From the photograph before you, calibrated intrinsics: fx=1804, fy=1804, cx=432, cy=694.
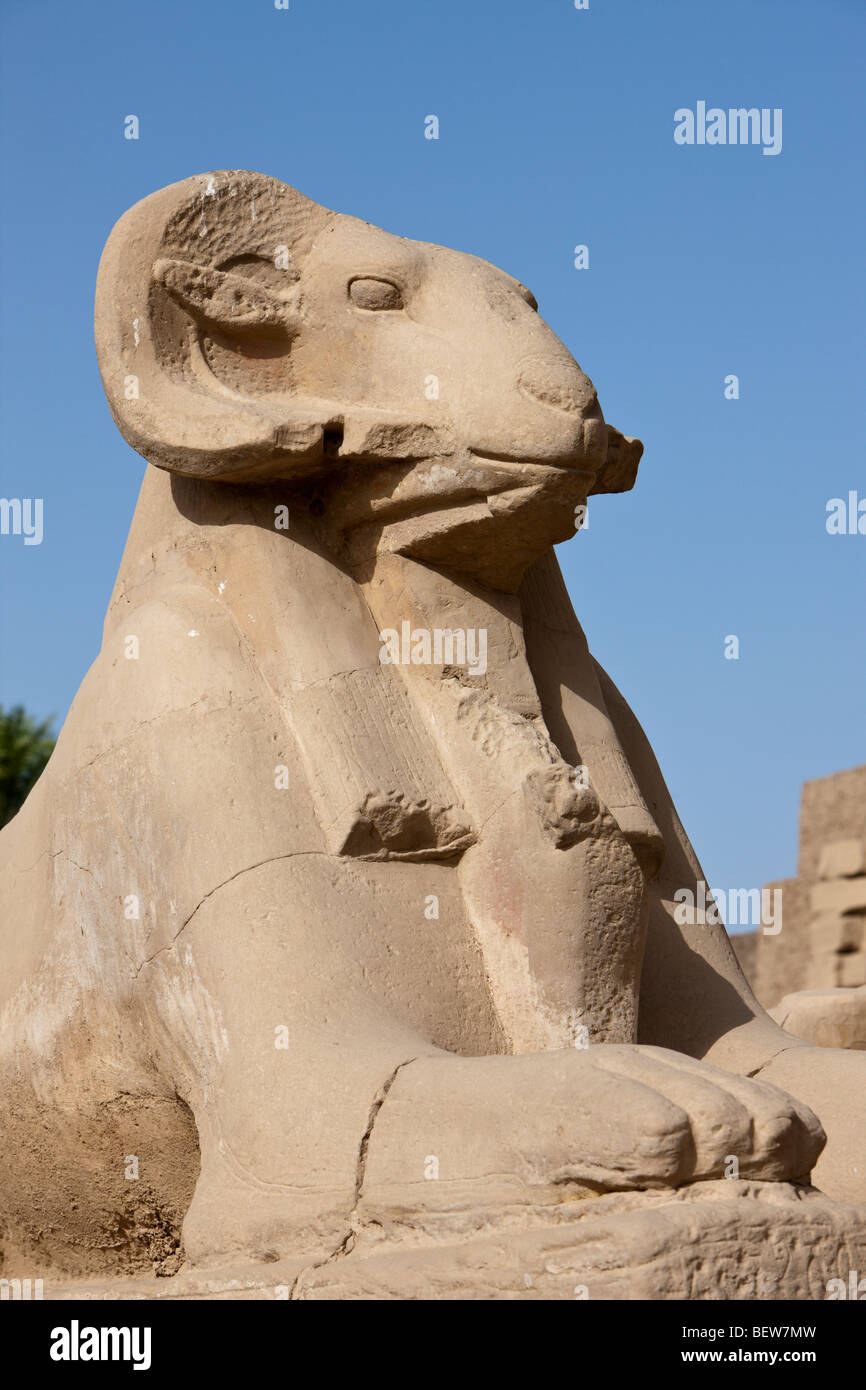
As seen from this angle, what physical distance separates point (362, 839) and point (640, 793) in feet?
3.21

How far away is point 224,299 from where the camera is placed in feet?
14.7

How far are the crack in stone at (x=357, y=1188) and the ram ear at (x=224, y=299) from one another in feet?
6.45

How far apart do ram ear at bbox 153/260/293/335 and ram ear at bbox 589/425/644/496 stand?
0.87m

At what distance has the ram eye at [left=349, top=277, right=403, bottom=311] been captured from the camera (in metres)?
4.46

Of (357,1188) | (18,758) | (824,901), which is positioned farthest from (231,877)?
(18,758)

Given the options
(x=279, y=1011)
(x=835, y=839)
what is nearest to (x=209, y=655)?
(x=279, y=1011)

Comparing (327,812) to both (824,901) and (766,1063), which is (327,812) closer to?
(766,1063)

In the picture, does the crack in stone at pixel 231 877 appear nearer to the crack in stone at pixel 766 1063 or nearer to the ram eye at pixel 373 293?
the crack in stone at pixel 766 1063

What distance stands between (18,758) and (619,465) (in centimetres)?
1395

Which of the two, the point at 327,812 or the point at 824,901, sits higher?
the point at 824,901

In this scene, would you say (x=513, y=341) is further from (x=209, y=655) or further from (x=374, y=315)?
(x=209, y=655)

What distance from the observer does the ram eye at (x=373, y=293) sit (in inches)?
176
